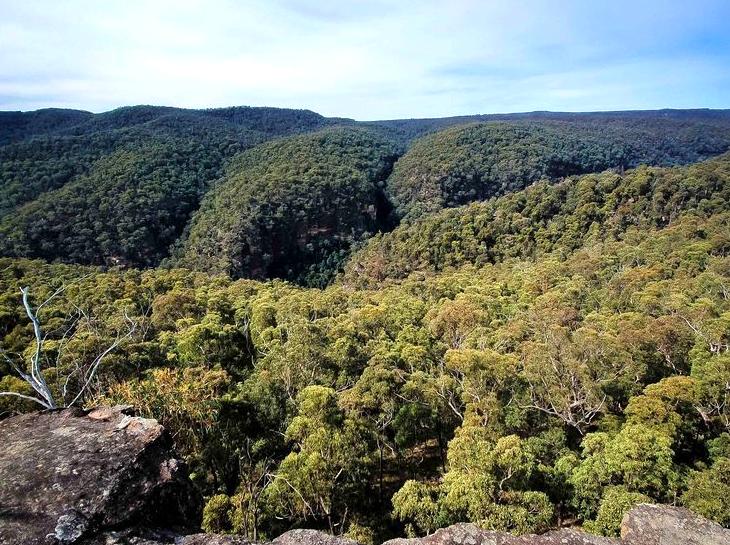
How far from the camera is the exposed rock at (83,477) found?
6641mm

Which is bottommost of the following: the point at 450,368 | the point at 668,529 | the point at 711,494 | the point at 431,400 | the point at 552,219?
the point at 431,400

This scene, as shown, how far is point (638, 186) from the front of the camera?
7519 centimetres

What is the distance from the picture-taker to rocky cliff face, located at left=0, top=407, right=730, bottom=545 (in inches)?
264

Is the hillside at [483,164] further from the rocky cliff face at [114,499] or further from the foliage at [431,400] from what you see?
the rocky cliff face at [114,499]

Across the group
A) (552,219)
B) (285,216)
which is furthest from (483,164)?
(552,219)

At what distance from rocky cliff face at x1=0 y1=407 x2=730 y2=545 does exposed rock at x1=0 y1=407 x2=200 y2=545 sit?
0.05 ft

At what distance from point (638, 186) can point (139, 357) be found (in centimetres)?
7895

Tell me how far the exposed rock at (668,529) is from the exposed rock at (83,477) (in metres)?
8.10

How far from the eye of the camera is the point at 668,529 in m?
8.27

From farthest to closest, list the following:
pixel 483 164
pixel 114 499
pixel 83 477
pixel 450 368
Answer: pixel 483 164, pixel 450 368, pixel 83 477, pixel 114 499

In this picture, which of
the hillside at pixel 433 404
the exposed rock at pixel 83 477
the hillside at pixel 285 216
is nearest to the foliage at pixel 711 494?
the hillside at pixel 433 404

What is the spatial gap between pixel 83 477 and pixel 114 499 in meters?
0.68

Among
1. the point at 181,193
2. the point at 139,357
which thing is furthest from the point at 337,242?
the point at 139,357

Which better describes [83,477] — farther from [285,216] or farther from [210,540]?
[285,216]
